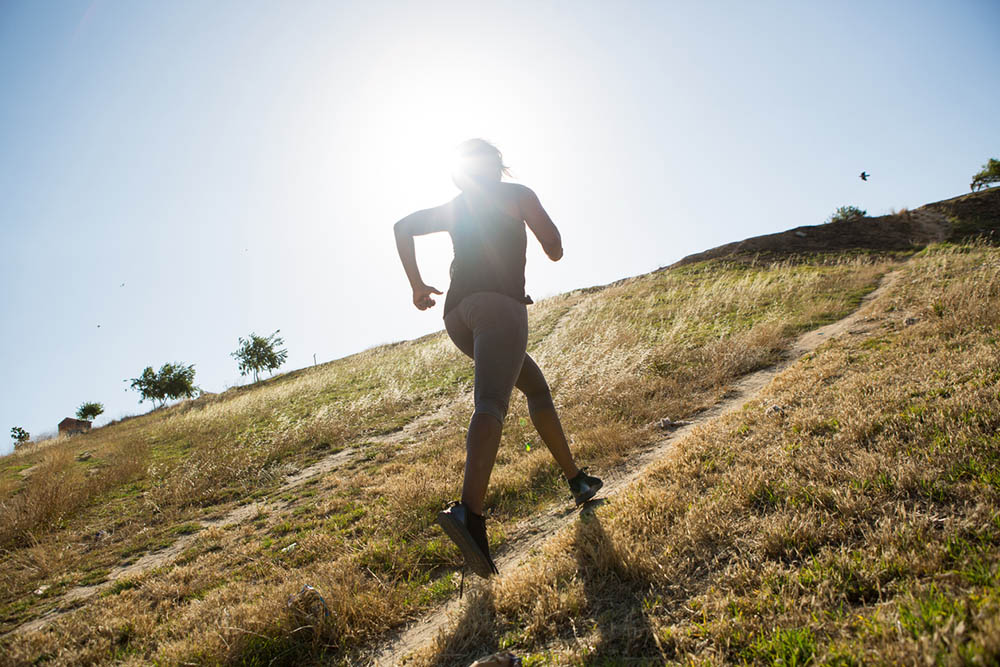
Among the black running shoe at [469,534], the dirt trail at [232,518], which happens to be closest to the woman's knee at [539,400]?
the black running shoe at [469,534]

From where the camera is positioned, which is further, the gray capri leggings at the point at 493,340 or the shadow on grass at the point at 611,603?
the gray capri leggings at the point at 493,340

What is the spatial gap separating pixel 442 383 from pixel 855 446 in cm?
896

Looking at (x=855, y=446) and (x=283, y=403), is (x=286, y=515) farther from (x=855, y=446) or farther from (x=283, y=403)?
(x=283, y=403)

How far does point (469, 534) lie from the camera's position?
7.02ft

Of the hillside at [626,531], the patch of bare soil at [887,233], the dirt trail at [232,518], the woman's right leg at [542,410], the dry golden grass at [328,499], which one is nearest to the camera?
the hillside at [626,531]

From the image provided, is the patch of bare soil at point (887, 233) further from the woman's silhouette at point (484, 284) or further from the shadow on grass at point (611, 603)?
the shadow on grass at point (611, 603)

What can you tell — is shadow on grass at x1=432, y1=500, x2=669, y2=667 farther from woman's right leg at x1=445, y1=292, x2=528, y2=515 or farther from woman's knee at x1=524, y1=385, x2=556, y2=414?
woman's knee at x1=524, y1=385, x2=556, y2=414

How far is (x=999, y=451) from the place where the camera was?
1.98 meters

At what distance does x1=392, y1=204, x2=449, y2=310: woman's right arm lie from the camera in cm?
269

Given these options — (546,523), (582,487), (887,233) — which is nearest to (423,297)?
(582,487)

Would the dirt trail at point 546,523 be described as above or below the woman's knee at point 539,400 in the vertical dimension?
below

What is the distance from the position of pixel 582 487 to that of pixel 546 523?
36cm

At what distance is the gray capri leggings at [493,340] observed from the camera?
2.33 metres

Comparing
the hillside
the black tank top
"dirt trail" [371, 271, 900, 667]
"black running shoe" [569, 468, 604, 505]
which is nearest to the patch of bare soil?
the hillside
